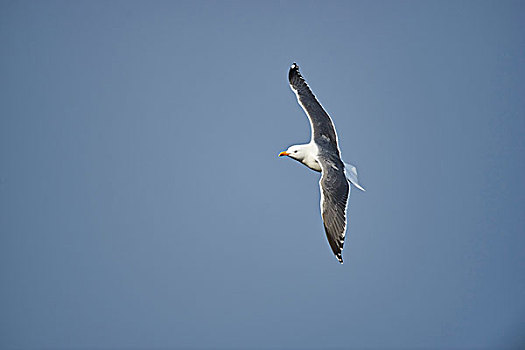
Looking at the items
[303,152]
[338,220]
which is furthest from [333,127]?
[338,220]

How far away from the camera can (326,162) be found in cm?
833

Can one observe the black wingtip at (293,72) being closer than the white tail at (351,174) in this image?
No

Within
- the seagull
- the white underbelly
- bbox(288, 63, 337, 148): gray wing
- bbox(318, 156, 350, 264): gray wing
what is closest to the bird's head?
the seagull

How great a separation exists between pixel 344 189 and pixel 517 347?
1404 cm

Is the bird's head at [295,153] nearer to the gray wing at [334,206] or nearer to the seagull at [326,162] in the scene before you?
the seagull at [326,162]

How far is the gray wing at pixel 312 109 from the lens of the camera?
9209 millimetres

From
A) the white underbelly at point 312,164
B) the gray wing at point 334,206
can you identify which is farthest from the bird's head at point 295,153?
the gray wing at point 334,206

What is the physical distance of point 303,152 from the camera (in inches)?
352

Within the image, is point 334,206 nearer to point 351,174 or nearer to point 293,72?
point 351,174

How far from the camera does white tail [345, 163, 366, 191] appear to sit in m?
8.09

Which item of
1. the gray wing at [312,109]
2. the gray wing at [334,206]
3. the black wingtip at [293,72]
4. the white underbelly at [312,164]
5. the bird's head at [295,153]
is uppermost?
the black wingtip at [293,72]

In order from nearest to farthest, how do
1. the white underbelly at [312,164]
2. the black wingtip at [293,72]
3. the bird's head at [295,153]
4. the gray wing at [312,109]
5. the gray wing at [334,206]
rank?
the gray wing at [334,206], the white underbelly at [312,164], the bird's head at [295,153], the gray wing at [312,109], the black wingtip at [293,72]

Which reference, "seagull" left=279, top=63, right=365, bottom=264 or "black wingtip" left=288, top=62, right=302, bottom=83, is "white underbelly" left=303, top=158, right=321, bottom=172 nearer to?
"seagull" left=279, top=63, right=365, bottom=264

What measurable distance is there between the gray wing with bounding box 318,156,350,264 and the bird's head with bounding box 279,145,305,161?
3.08ft
